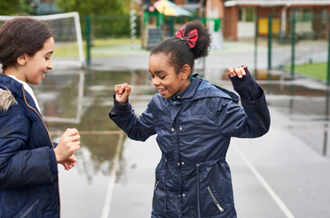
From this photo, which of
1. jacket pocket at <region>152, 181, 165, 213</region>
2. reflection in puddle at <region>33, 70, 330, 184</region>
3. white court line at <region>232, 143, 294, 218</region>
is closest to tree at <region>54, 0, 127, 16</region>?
reflection in puddle at <region>33, 70, 330, 184</region>

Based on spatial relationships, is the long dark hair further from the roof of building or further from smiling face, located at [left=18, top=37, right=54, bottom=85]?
the roof of building

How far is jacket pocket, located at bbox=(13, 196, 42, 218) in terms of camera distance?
195cm

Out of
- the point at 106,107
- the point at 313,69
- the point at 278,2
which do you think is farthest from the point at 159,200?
the point at 278,2

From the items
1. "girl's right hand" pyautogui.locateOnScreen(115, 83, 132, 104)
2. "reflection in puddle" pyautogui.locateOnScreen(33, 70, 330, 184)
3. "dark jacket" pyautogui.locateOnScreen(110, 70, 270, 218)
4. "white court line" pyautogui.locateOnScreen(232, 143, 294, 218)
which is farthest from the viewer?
"reflection in puddle" pyautogui.locateOnScreen(33, 70, 330, 184)

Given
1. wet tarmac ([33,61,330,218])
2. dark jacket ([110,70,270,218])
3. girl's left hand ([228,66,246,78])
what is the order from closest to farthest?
girl's left hand ([228,66,246,78]) → dark jacket ([110,70,270,218]) → wet tarmac ([33,61,330,218])

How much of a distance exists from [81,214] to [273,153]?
2.95 meters

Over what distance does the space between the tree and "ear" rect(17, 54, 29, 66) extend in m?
32.8

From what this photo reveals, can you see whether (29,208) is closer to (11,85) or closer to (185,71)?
(11,85)

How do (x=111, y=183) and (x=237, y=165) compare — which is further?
(x=237, y=165)

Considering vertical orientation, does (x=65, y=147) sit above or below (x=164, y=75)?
below

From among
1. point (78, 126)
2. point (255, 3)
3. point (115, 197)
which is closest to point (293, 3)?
point (255, 3)

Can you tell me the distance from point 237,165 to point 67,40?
15757mm

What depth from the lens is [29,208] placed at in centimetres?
197

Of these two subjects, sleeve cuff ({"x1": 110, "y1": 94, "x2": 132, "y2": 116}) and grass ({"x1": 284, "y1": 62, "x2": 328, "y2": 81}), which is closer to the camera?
sleeve cuff ({"x1": 110, "y1": 94, "x2": 132, "y2": 116})
